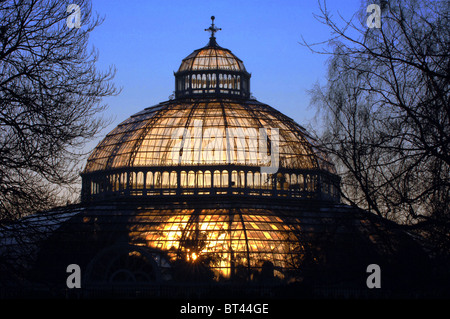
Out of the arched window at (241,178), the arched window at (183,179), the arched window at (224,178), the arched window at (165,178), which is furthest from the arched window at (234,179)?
the arched window at (165,178)

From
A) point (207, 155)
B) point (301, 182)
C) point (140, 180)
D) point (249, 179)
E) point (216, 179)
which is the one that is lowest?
point (301, 182)

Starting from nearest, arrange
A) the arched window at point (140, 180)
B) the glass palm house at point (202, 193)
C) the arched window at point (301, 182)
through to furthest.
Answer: the glass palm house at point (202, 193) → the arched window at point (301, 182) → the arched window at point (140, 180)

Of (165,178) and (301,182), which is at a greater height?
(165,178)

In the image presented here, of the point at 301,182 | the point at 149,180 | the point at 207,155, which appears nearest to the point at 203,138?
the point at 207,155

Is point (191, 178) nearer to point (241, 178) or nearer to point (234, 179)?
point (234, 179)

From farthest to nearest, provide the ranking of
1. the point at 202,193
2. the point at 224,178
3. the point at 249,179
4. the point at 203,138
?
1. the point at 203,138
2. the point at 224,178
3. the point at 249,179
4. the point at 202,193

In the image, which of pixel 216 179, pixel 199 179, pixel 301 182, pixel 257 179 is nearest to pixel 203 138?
pixel 199 179

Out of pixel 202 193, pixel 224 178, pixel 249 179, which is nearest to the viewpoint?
pixel 202 193

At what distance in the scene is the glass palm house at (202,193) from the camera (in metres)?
48.9

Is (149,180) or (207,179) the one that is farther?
(149,180)

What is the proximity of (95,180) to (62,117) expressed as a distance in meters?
40.6

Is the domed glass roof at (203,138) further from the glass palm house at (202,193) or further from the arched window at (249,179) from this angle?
the arched window at (249,179)

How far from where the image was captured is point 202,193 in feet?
192

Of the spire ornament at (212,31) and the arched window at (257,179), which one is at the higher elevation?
the spire ornament at (212,31)
